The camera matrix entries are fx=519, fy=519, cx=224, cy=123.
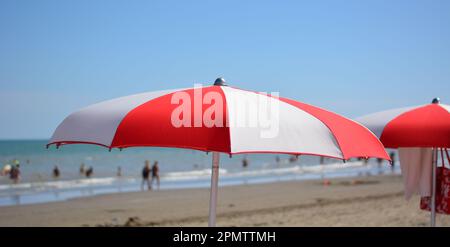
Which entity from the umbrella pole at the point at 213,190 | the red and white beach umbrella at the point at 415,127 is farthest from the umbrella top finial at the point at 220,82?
the red and white beach umbrella at the point at 415,127

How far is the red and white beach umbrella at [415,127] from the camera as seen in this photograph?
5254 millimetres

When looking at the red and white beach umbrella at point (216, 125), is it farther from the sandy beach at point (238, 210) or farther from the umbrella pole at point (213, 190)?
the sandy beach at point (238, 210)

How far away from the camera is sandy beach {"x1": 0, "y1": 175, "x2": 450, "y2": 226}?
14039 mm

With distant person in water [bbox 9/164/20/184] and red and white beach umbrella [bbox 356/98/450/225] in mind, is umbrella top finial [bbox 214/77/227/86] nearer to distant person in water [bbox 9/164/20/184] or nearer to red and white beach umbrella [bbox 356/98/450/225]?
red and white beach umbrella [bbox 356/98/450/225]

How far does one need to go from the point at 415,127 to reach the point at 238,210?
11896 millimetres

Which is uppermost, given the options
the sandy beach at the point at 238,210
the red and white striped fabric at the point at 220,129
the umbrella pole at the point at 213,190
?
the red and white striped fabric at the point at 220,129

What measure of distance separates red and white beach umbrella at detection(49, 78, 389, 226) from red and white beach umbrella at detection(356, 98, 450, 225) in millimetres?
1248

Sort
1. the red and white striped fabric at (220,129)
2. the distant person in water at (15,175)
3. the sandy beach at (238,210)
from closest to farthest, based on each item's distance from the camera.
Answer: the red and white striped fabric at (220,129)
the sandy beach at (238,210)
the distant person in water at (15,175)

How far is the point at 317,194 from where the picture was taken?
2244 centimetres

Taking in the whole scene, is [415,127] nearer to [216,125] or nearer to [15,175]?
[216,125]

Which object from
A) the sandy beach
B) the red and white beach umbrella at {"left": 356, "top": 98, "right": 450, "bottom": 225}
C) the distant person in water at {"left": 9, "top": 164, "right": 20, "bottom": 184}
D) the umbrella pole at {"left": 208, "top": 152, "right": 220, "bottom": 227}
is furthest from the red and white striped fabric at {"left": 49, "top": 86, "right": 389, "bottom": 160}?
the distant person in water at {"left": 9, "top": 164, "right": 20, "bottom": 184}
